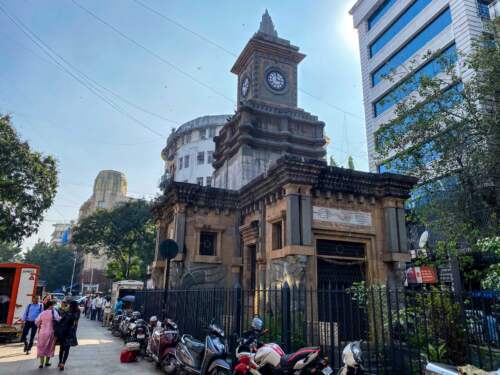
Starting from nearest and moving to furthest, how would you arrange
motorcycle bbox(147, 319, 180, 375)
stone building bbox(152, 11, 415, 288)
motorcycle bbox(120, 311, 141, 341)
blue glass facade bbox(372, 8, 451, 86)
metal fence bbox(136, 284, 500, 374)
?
metal fence bbox(136, 284, 500, 374) → motorcycle bbox(147, 319, 180, 375) → stone building bbox(152, 11, 415, 288) → motorcycle bbox(120, 311, 141, 341) → blue glass facade bbox(372, 8, 451, 86)

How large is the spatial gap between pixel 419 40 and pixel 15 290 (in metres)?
29.7

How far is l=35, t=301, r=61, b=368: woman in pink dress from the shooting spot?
9.11m

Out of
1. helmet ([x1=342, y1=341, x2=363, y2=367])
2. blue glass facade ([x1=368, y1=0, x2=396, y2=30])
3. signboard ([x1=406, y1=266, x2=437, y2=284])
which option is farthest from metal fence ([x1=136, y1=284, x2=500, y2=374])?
blue glass facade ([x1=368, y1=0, x2=396, y2=30])

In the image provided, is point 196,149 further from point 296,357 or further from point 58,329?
point 296,357

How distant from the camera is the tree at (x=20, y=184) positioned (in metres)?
20.6

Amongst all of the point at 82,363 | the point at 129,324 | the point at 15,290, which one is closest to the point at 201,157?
the point at 15,290

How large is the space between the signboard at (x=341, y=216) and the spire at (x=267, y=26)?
14100 mm

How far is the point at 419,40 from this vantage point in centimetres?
2725

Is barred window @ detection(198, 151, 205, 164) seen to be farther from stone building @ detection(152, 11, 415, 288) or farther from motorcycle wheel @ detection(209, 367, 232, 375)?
motorcycle wheel @ detection(209, 367, 232, 375)

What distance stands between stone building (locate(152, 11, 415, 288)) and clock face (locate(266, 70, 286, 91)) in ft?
5.92

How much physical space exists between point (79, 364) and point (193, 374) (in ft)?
13.3

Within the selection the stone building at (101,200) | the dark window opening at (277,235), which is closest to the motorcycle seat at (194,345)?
the dark window opening at (277,235)

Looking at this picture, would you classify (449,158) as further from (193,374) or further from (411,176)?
(193,374)

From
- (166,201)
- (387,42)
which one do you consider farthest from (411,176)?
→ (387,42)
